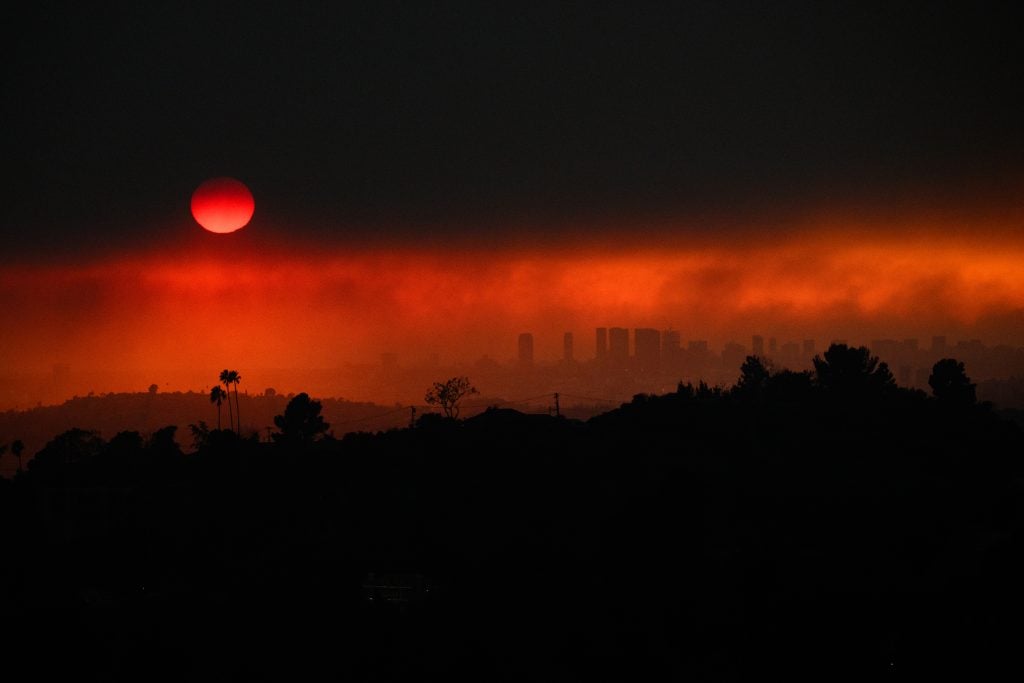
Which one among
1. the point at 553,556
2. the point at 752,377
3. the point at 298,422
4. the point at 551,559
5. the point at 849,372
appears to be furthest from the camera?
the point at 752,377

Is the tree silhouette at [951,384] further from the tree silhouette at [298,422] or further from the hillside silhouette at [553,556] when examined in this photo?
the tree silhouette at [298,422]

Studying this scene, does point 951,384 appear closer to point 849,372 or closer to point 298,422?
point 849,372

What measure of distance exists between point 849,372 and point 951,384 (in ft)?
47.0

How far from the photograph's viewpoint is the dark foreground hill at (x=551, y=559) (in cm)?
5594

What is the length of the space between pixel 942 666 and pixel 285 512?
58076 millimetres

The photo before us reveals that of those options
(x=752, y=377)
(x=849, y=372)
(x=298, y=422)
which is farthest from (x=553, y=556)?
(x=752, y=377)

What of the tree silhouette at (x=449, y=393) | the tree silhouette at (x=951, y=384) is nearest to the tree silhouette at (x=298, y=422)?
the tree silhouette at (x=449, y=393)

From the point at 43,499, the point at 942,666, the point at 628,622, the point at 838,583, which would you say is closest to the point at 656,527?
the point at 628,622

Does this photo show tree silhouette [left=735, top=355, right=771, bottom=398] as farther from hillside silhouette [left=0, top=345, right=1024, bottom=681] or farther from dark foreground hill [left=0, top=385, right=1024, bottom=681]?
dark foreground hill [left=0, top=385, right=1024, bottom=681]

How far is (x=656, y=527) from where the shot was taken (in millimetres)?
65938

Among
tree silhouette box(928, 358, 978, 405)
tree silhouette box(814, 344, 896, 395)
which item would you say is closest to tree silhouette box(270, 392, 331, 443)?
tree silhouette box(814, 344, 896, 395)

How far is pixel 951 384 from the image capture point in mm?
127562

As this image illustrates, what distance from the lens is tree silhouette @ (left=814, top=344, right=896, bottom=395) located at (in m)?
134

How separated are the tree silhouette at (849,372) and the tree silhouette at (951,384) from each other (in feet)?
22.5
